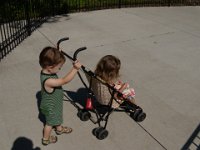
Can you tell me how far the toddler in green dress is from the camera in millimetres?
3346

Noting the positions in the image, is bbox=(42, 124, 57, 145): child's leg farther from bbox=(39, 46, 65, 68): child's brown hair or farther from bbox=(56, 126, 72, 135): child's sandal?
bbox=(39, 46, 65, 68): child's brown hair

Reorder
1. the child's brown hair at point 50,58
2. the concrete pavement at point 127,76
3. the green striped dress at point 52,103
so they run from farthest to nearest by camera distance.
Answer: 1. the concrete pavement at point 127,76
2. the green striped dress at point 52,103
3. the child's brown hair at point 50,58

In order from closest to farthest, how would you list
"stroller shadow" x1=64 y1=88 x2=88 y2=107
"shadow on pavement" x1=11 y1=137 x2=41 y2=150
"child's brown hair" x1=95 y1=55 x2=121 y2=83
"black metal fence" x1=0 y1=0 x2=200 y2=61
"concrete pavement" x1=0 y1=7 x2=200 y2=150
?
1. "child's brown hair" x1=95 y1=55 x2=121 y2=83
2. "shadow on pavement" x1=11 y1=137 x2=41 y2=150
3. "concrete pavement" x1=0 y1=7 x2=200 y2=150
4. "stroller shadow" x1=64 y1=88 x2=88 y2=107
5. "black metal fence" x1=0 y1=0 x2=200 y2=61

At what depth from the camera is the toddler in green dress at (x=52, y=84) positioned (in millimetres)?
3346

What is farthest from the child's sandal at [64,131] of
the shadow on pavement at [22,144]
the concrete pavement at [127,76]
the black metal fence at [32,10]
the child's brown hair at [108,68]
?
the black metal fence at [32,10]

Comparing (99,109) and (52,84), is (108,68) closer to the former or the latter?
(52,84)

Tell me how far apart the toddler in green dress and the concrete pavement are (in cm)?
34

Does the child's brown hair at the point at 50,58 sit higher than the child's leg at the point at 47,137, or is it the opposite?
the child's brown hair at the point at 50,58

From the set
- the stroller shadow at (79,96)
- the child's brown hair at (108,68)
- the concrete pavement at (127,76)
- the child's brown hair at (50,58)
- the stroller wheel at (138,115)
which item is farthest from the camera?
the stroller shadow at (79,96)

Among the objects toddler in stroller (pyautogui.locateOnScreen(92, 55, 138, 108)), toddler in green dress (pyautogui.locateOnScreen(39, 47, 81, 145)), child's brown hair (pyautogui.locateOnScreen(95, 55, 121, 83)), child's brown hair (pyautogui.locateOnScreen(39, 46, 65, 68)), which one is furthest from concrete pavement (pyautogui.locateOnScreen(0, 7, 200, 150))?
child's brown hair (pyautogui.locateOnScreen(39, 46, 65, 68))

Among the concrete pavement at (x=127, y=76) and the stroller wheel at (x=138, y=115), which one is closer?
the concrete pavement at (x=127, y=76)

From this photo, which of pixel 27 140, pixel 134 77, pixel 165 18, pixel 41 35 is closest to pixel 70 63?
pixel 134 77

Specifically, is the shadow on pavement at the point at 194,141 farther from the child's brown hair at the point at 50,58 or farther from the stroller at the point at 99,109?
the child's brown hair at the point at 50,58

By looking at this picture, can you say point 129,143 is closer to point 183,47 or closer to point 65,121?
point 65,121
